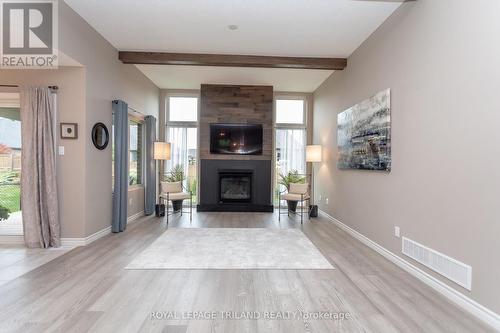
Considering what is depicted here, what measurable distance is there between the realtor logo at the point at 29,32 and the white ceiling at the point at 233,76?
2.13 metres

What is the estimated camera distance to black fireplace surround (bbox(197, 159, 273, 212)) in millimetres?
6684

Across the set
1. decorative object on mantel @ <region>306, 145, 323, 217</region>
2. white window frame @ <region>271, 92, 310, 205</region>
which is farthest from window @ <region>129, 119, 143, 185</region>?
decorative object on mantel @ <region>306, 145, 323, 217</region>

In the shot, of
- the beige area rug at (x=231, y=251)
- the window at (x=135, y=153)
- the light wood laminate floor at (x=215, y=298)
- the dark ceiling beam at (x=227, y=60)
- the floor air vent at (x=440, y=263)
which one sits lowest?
the light wood laminate floor at (x=215, y=298)

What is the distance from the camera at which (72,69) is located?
3.80 meters

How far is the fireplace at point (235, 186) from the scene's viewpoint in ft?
22.3

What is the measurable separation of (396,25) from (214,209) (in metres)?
5.17

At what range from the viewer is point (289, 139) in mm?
7270

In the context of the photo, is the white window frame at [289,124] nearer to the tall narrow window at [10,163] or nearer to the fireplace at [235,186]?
the fireplace at [235,186]

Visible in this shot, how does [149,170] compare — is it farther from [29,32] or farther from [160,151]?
[29,32]

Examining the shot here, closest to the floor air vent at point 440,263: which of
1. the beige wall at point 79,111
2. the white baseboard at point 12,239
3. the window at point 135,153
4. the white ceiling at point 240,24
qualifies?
the white ceiling at point 240,24

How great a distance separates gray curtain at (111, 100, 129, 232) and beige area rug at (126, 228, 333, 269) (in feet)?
2.79

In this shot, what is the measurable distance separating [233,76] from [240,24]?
236 centimetres

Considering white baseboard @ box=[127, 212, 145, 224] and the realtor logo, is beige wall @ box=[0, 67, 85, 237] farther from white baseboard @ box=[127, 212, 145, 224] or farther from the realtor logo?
white baseboard @ box=[127, 212, 145, 224]

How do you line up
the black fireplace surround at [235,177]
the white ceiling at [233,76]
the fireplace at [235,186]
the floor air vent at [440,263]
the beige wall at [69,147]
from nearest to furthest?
1. the floor air vent at [440,263]
2. the beige wall at [69,147]
3. the white ceiling at [233,76]
4. the black fireplace surround at [235,177]
5. the fireplace at [235,186]
